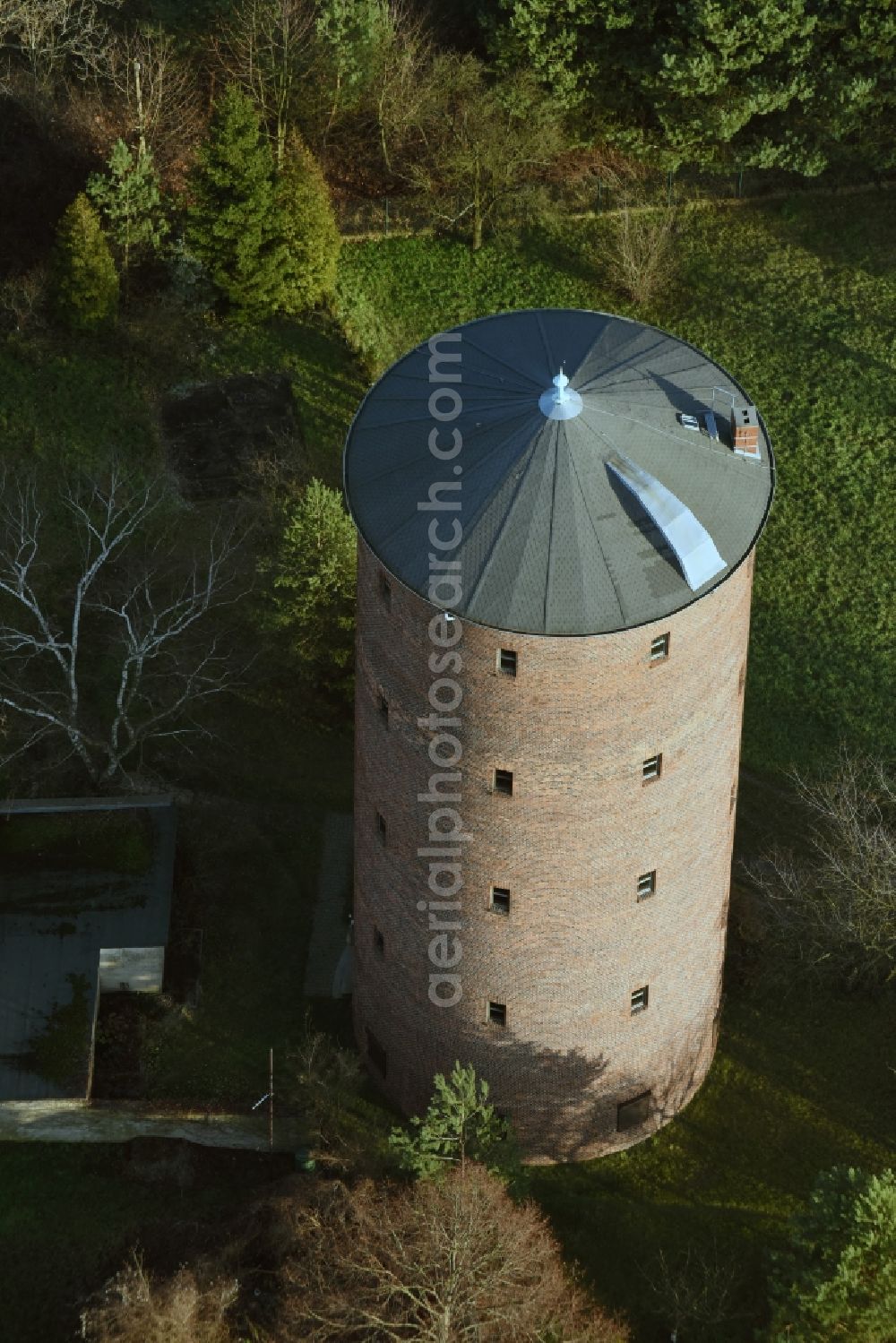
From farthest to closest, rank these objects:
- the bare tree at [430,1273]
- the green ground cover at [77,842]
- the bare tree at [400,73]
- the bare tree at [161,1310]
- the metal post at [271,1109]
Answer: the bare tree at [400,73] < the green ground cover at [77,842] < the metal post at [271,1109] < the bare tree at [161,1310] < the bare tree at [430,1273]

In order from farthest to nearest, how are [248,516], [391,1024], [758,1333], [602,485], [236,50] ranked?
[236,50], [248,516], [391,1024], [758,1333], [602,485]

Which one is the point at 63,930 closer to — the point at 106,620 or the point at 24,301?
the point at 106,620

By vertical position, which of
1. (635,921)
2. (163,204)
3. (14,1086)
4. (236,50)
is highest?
(236,50)

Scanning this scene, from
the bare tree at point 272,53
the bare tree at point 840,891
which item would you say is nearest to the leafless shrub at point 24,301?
the bare tree at point 272,53

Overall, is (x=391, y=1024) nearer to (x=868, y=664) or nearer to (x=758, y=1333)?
(x=758, y=1333)

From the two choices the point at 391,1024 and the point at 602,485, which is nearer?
the point at 602,485

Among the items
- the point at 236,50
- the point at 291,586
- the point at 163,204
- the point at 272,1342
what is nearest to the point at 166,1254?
the point at 272,1342

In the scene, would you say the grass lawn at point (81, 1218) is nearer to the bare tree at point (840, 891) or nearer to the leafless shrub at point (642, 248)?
the bare tree at point (840, 891)
